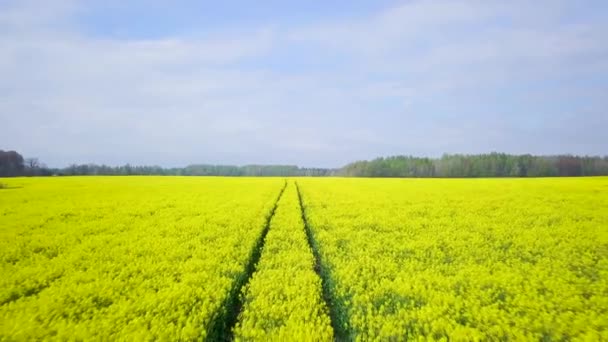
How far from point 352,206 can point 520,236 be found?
864 centimetres

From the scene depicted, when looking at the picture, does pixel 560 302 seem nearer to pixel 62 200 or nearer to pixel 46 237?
pixel 46 237

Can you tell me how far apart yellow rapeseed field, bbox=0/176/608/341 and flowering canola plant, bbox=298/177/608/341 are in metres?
0.04

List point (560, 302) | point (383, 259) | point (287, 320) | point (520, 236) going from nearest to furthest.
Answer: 1. point (287, 320)
2. point (560, 302)
3. point (383, 259)
4. point (520, 236)

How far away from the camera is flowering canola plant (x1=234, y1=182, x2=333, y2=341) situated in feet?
18.2

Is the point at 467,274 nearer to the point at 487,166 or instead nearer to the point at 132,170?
the point at 487,166

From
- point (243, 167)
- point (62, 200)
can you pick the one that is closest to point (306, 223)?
point (62, 200)

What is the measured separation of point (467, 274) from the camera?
827cm

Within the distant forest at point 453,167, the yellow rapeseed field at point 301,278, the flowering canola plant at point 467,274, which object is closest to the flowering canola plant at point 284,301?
the yellow rapeseed field at point 301,278

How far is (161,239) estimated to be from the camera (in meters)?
11.4

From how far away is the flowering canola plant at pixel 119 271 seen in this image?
18.5 ft

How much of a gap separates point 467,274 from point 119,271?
769 cm

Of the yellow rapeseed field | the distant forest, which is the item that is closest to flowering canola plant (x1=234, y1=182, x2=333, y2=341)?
the yellow rapeseed field

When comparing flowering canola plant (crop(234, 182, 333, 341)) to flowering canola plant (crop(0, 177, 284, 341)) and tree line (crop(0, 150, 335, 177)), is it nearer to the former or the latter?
flowering canola plant (crop(0, 177, 284, 341))

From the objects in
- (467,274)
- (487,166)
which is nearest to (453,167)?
(487,166)
